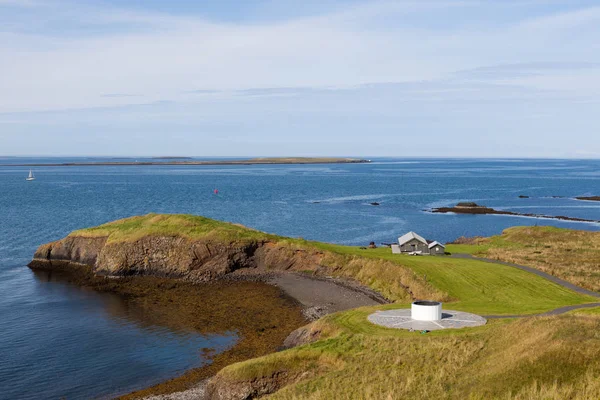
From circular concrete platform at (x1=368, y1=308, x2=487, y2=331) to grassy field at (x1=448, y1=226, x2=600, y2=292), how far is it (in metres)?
17.7

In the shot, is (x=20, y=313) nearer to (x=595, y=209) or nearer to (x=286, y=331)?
(x=286, y=331)

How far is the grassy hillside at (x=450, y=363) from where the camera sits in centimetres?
2503

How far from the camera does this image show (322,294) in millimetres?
55031

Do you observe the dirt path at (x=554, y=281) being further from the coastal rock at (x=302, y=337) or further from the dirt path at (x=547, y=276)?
the coastal rock at (x=302, y=337)

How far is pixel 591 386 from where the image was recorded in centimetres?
2362

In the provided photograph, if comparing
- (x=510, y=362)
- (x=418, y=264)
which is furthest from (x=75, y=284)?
(x=510, y=362)

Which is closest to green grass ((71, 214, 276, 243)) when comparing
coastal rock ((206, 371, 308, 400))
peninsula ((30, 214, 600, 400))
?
peninsula ((30, 214, 600, 400))

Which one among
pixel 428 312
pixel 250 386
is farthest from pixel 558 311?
pixel 250 386

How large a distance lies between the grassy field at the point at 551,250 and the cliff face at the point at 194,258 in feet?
69.9

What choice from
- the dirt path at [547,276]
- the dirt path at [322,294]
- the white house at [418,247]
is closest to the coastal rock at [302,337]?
the dirt path at [322,294]

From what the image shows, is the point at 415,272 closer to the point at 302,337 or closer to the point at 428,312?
the point at 428,312

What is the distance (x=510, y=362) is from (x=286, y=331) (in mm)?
21547

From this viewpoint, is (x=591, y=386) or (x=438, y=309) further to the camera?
Result: (x=438, y=309)

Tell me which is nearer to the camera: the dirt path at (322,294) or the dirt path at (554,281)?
the dirt path at (554,281)
